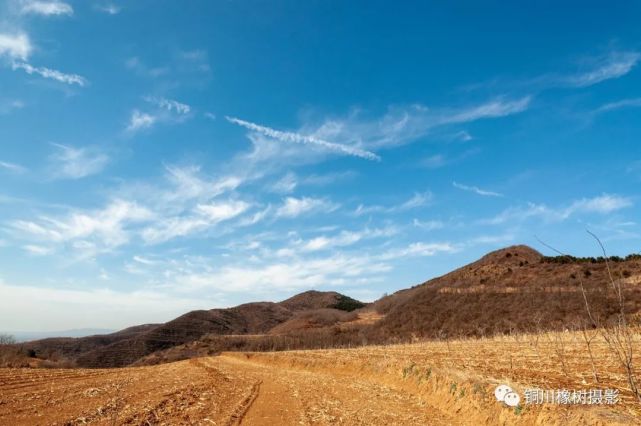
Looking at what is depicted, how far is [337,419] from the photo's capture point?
1312 cm

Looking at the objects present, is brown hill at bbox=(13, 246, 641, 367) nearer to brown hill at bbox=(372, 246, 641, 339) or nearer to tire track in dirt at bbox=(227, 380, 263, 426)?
brown hill at bbox=(372, 246, 641, 339)

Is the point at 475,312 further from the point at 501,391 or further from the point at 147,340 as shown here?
the point at 147,340

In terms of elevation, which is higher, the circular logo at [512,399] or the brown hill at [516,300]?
the brown hill at [516,300]

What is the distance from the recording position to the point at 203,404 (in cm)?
1495

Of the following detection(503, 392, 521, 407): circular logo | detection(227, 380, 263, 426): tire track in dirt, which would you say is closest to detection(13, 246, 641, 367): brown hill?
detection(227, 380, 263, 426): tire track in dirt

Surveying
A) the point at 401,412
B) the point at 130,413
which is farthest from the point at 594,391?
the point at 130,413

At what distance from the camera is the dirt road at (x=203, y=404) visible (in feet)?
40.7

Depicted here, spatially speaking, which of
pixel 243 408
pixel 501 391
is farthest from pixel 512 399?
pixel 243 408

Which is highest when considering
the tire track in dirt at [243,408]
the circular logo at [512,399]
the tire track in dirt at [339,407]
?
the circular logo at [512,399]

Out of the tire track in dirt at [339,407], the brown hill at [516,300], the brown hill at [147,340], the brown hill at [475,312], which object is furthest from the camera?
the brown hill at [147,340]

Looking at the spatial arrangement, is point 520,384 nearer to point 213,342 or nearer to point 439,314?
point 439,314

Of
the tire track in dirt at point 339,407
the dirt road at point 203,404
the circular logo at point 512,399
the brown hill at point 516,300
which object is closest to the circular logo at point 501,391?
the circular logo at point 512,399

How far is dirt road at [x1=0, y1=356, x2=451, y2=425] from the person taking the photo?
12406 millimetres

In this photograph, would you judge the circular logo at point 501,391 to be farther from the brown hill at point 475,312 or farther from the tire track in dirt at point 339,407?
the brown hill at point 475,312
